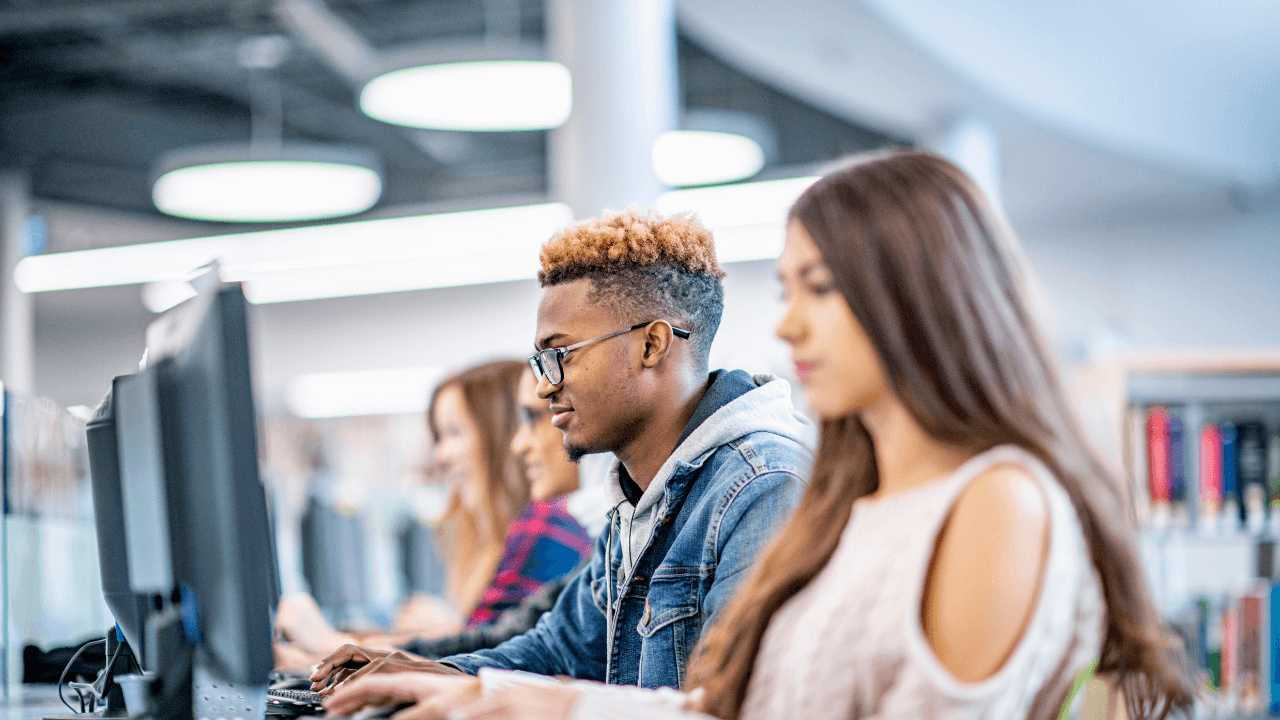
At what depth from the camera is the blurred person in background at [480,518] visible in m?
2.73

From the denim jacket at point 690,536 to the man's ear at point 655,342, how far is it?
11 centimetres

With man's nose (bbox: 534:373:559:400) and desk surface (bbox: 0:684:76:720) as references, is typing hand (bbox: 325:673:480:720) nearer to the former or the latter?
man's nose (bbox: 534:373:559:400)

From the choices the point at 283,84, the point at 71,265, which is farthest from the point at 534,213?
the point at 71,265

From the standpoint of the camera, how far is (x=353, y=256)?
28.7ft

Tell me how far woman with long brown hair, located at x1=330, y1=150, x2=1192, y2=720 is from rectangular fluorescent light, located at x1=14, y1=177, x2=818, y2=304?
6.95 metres

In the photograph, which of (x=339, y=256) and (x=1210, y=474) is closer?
(x=1210, y=474)

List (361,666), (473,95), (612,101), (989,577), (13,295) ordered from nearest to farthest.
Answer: (989,577)
(361,666)
(612,101)
(473,95)
(13,295)

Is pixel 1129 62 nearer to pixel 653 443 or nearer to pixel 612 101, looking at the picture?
pixel 612 101

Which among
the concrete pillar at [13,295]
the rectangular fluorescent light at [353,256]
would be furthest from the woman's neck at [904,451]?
the concrete pillar at [13,295]

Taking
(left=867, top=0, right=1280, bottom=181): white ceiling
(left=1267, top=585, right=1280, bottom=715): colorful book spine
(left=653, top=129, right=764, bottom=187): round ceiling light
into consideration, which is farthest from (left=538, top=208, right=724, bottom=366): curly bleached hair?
(left=653, top=129, right=764, bottom=187): round ceiling light

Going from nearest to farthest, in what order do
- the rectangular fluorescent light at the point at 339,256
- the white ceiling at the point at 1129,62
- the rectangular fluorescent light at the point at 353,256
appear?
1. the white ceiling at the point at 1129,62
2. the rectangular fluorescent light at the point at 353,256
3. the rectangular fluorescent light at the point at 339,256

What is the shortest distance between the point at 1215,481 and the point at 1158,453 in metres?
0.19

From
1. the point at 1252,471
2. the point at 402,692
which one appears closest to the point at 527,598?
the point at 402,692

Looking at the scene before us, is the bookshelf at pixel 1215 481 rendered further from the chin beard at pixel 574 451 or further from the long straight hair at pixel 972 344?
the long straight hair at pixel 972 344
